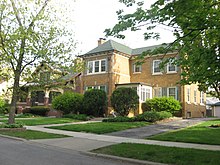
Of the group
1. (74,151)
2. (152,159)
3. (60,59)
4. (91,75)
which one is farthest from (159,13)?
(91,75)

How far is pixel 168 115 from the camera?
77.6ft

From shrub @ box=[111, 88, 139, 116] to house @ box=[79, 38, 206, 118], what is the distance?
2.64 meters

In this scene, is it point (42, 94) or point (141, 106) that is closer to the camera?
point (141, 106)

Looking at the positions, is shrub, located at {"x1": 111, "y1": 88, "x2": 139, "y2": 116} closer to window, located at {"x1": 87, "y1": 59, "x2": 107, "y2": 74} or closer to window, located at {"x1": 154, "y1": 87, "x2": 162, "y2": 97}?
window, located at {"x1": 154, "y1": 87, "x2": 162, "y2": 97}

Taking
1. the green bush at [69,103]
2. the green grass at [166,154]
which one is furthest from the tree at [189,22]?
the green bush at [69,103]

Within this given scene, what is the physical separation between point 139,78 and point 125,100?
6.77 meters

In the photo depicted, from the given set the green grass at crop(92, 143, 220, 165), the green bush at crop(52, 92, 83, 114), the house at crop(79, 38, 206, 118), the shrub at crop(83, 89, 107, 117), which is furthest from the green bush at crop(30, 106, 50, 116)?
the green grass at crop(92, 143, 220, 165)

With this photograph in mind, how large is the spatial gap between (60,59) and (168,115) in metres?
11.5

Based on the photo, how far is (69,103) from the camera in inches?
1178

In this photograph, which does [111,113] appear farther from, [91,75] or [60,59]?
[60,59]

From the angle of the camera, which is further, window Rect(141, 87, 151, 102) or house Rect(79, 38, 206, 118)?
window Rect(141, 87, 151, 102)

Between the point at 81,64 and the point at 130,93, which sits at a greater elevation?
the point at 81,64

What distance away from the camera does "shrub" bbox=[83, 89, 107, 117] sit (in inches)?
1105

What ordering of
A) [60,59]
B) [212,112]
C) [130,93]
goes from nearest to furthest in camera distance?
[60,59]
[130,93]
[212,112]
